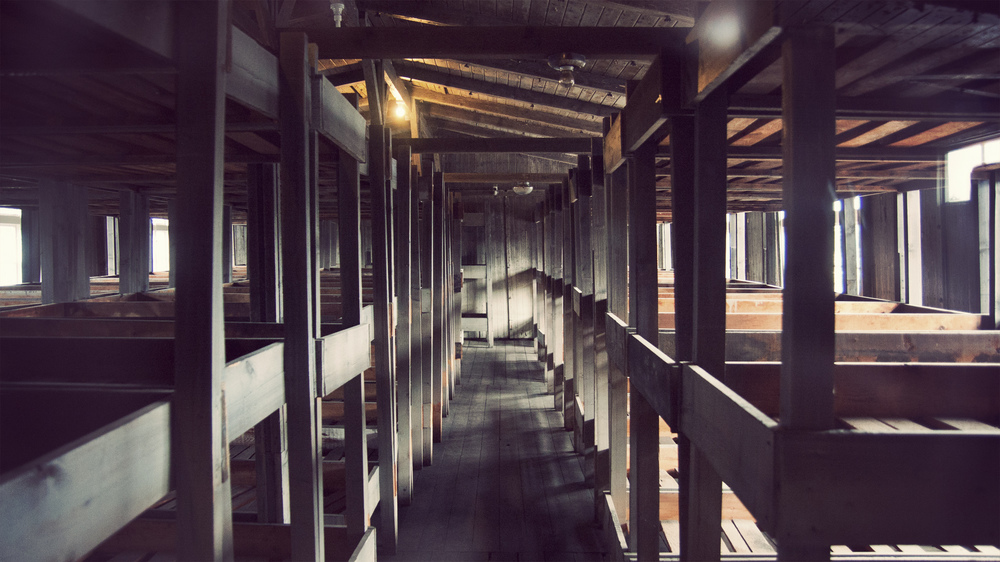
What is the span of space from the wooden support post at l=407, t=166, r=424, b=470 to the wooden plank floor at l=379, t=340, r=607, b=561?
1.09ft

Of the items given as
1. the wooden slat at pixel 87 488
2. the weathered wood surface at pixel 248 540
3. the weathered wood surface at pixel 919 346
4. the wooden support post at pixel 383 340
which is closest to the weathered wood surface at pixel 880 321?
the weathered wood surface at pixel 919 346

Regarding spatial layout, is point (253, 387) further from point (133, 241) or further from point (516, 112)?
point (516, 112)

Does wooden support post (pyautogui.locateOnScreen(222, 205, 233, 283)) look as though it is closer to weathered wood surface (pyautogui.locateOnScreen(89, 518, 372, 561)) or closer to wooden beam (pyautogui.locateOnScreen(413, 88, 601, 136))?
wooden beam (pyautogui.locateOnScreen(413, 88, 601, 136))

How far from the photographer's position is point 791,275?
1.24m

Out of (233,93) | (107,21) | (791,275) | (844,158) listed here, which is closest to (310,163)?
(233,93)

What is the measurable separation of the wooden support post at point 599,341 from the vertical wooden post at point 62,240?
4581mm

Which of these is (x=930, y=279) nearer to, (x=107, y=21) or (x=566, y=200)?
(x=566, y=200)

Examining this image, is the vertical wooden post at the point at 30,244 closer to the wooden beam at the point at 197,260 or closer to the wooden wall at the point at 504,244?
the wooden wall at the point at 504,244

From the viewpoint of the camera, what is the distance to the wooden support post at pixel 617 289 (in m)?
3.35

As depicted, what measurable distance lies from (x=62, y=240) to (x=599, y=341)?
15.6 feet

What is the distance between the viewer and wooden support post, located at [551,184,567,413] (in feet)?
25.4

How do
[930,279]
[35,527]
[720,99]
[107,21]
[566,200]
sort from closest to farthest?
[35,527], [107,21], [720,99], [930,279], [566,200]

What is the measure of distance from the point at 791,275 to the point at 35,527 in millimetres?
1652

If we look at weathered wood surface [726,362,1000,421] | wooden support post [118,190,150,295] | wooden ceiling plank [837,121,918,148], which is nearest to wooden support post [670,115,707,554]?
weathered wood surface [726,362,1000,421]
